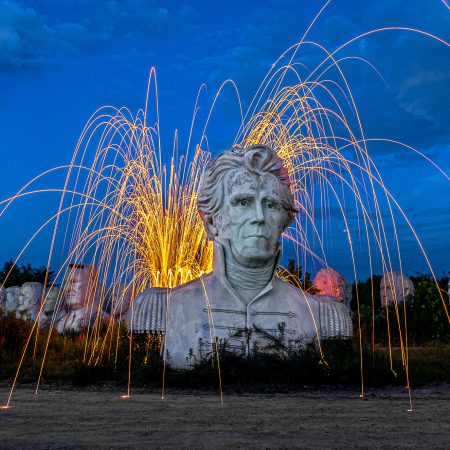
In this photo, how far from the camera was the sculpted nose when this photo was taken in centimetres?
706

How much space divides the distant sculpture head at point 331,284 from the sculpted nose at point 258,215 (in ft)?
29.0

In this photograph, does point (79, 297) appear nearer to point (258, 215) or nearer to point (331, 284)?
point (331, 284)

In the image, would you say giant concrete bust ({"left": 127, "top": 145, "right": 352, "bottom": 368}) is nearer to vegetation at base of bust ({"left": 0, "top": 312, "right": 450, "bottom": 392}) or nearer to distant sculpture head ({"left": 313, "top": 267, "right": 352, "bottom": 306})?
vegetation at base of bust ({"left": 0, "top": 312, "right": 450, "bottom": 392})

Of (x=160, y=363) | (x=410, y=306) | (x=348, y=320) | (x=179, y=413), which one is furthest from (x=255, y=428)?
(x=410, y=306)

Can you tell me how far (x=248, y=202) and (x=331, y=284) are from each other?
9055mm

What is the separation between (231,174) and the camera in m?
7.35

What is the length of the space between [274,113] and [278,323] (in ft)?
Result: 11.3

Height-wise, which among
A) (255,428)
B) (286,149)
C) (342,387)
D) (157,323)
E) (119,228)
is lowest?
(255,428)

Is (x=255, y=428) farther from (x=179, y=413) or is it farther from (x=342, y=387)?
(x=342, y=387)

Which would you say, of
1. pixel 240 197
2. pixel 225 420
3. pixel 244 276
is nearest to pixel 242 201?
pixel 240 197

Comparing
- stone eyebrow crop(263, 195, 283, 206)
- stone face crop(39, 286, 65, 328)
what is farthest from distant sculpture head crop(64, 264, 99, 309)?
stone eyebrow crop(263, 195, 283, 206)

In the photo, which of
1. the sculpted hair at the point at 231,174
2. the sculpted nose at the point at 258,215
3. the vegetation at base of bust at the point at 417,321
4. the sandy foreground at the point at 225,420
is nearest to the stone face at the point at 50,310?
the vegetation at base of bust at the point at 417,321

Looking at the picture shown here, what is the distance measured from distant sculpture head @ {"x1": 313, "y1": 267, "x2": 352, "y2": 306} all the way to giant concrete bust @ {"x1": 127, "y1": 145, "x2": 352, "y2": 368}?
8368 millimetres

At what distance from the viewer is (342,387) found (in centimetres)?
696
